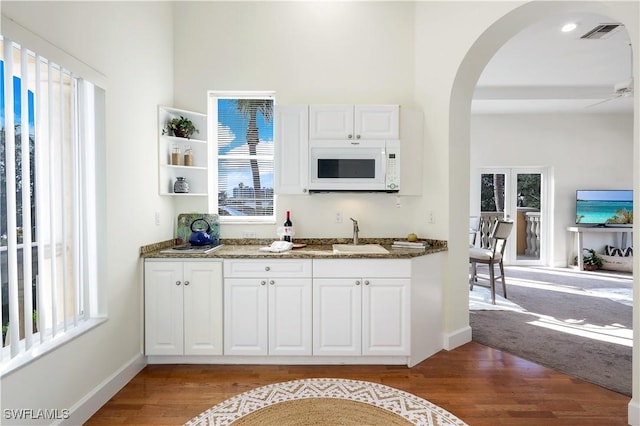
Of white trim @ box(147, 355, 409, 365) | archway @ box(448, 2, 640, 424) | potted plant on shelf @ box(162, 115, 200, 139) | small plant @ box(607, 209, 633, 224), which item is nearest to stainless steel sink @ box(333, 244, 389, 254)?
archway @ box(448, 2, 640, 424)

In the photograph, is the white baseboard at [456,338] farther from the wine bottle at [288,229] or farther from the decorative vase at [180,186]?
the decorative vase at [180,186]

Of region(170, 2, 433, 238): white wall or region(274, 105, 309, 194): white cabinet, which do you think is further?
region(170, 2, 433, 238): white wall

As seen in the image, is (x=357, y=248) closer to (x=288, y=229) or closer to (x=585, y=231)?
(x=288, y=229)

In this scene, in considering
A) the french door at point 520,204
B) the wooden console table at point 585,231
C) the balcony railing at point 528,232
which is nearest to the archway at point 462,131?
the french door at point 520,204

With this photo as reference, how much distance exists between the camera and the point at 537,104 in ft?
18.5

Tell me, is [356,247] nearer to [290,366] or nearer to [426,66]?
[290,366]

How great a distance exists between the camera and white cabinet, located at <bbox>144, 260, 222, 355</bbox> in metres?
2.57

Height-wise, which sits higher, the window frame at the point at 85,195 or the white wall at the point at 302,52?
the white wall at the point at 302,52

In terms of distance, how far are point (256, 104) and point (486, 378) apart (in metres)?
3.04

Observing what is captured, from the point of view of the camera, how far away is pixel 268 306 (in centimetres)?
258

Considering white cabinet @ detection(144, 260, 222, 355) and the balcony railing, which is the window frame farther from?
the balcony railing

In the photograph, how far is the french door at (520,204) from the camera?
652cm

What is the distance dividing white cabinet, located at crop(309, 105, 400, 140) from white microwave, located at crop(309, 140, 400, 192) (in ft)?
0.21

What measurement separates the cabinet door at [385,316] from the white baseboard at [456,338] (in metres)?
0.55
